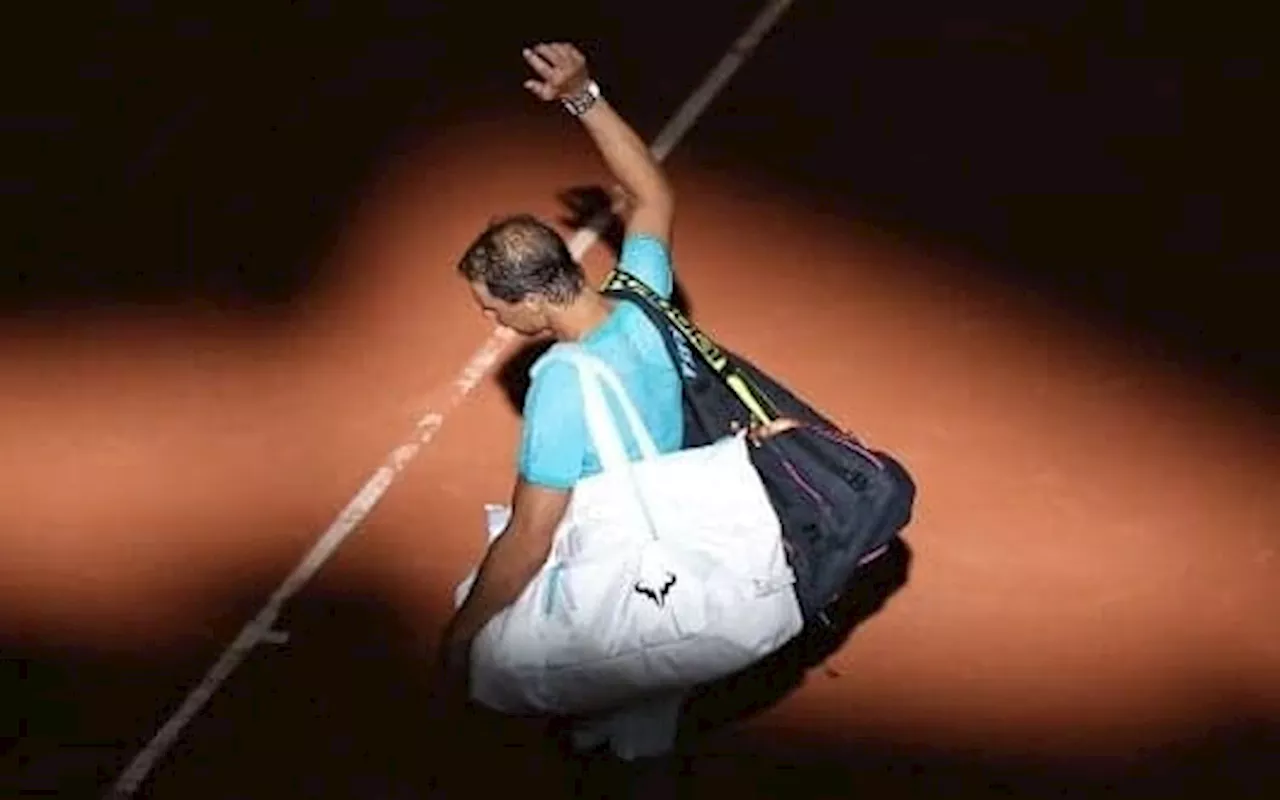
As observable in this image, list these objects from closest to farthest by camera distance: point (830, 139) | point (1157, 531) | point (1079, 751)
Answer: point (1079, 751)
point (1157, 531)
point (830, 139)

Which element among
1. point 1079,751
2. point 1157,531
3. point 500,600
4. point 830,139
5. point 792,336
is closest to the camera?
point 500,600

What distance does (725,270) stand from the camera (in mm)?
11336

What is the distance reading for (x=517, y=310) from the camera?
25.6ft

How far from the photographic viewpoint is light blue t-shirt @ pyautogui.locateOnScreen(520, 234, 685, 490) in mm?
7621

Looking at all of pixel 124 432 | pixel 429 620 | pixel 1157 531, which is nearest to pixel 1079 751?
pixel 1157 531

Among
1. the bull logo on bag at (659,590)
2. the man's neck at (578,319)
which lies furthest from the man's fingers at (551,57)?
the bull logo on bag at (659,590)

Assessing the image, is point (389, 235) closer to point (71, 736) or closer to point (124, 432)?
point (124, 432)

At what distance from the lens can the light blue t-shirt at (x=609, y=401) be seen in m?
7.62

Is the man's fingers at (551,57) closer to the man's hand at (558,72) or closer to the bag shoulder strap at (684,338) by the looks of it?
the man's hand at (558,72)

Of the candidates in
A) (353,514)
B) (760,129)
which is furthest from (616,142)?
(760,129)

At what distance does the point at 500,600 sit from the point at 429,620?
185 centimetres

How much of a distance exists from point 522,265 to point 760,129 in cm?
474

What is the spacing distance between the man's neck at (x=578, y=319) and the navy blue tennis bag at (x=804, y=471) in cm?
15

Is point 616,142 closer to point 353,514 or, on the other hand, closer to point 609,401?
point 609,401
